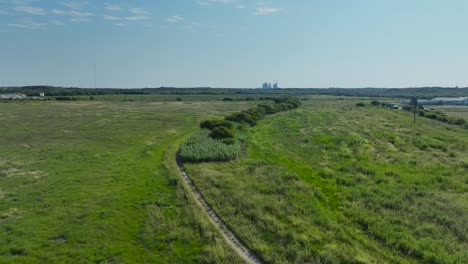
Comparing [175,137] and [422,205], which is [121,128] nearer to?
[175,137]

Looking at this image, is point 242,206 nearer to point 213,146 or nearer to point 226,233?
point 226,233

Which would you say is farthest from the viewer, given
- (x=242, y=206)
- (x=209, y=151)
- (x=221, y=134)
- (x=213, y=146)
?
(x=221, y=134)

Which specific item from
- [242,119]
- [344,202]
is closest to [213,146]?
[344,202]

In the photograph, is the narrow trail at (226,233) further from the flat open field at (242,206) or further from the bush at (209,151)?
the bush at (209,151)

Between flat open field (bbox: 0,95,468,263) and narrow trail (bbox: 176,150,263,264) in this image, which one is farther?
flat open field (bbox: 0,95,468,263)

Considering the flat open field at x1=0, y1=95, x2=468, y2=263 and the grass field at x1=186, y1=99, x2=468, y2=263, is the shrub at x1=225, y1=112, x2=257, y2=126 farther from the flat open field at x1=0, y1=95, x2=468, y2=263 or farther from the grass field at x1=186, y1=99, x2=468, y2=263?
the flat open field at x1=0, y1=95, x2=468, y2=263

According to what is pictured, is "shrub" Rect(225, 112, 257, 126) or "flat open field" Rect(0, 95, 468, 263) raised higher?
"shrub" Rect(225, 112, 257, 126)

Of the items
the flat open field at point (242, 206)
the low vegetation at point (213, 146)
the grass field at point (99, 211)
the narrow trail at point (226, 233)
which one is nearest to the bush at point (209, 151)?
the low vegetation at point (213, 146)

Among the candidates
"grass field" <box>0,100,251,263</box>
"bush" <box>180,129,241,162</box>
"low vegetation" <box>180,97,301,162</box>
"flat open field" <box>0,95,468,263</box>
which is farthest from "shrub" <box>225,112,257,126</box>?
"grass field" <box>0,100,251,263</box>

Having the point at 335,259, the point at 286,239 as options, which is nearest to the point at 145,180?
the point at 286,239
